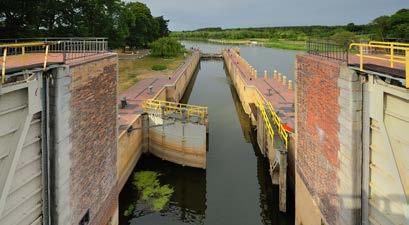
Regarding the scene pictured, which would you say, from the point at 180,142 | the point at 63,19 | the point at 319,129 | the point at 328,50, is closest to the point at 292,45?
the point at 63,19

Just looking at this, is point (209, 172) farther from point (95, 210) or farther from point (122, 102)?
point (95, 210)

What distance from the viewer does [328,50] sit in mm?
11133

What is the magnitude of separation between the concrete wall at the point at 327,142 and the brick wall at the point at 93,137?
16.8 feet

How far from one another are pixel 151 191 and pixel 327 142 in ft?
28.6

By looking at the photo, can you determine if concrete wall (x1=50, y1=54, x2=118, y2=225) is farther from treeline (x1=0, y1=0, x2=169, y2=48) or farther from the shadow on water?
treeline (x1=0, y1=0, x2=169, y2=48)

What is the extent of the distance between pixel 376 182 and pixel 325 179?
7.11 ft

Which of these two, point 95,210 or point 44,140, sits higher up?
point 44,140

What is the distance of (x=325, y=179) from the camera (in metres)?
9.64

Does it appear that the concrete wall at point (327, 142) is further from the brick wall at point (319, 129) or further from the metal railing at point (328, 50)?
the metal railing at point (328, 50)

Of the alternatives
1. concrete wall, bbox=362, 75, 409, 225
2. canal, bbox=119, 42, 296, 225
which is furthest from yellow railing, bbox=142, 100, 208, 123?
concrete wall, bbox=362, 75, 409, 225

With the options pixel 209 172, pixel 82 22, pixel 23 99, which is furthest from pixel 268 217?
pixel 82 22

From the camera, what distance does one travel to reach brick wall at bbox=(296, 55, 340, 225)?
900cm

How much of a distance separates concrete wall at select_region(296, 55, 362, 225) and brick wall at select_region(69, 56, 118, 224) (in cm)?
513

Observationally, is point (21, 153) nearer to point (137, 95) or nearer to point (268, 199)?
point (268, 199)
